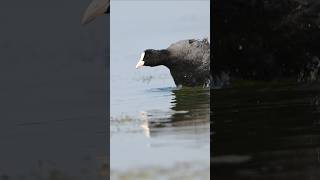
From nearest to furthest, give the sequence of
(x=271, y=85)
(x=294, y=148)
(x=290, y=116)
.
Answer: (x=294, y=148), (x=290, y=116), (x=271, y=85)

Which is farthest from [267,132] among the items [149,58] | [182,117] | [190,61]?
[149,58]

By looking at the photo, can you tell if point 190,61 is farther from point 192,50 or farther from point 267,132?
point 267,132

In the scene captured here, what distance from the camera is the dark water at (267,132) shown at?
149 inches

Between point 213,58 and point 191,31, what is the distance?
0.56m
